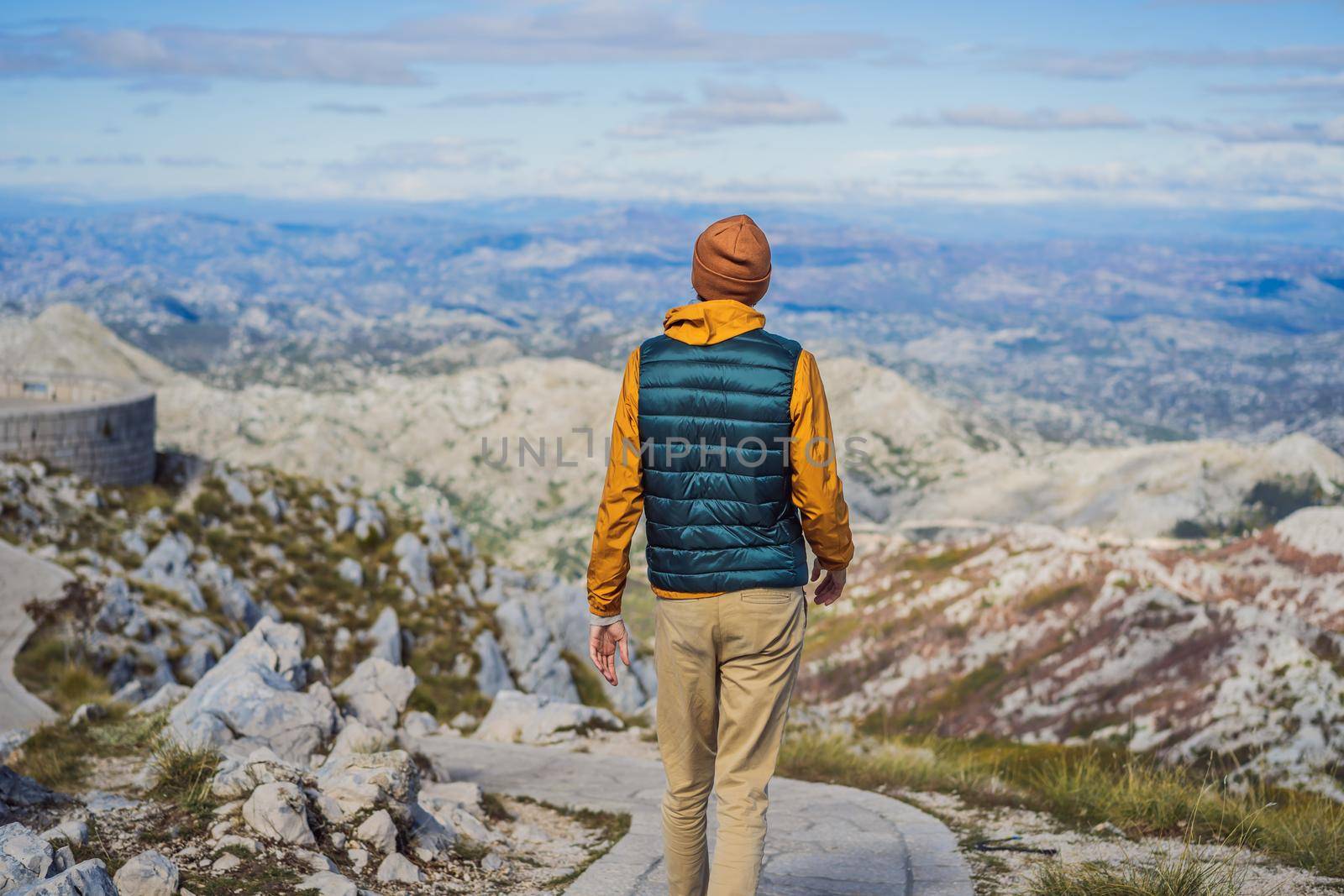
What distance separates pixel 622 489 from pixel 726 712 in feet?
4.37

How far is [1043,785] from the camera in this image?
10.4 m

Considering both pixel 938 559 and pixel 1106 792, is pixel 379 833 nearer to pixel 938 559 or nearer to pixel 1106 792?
pixel 1106 792

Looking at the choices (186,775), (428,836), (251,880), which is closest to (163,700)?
(186,775)

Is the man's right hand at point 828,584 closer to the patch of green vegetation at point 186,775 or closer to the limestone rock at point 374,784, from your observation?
the limestone rock at point 374,784

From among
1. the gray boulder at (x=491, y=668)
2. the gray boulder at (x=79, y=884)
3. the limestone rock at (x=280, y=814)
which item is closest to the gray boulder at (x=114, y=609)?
the gray boulder at (x=491, y=668)

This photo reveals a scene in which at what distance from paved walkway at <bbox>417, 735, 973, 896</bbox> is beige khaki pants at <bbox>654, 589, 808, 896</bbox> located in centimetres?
179

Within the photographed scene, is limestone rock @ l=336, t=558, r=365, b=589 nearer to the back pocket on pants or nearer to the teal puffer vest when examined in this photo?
the teal puffer vest

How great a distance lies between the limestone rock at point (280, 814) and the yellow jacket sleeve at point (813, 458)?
4.29 m

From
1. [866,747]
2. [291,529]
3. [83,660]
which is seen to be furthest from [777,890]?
[291,529]

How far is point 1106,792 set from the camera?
9633 millimetres

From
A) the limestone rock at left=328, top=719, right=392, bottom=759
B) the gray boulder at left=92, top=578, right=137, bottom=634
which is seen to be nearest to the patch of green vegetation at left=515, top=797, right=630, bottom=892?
the limestone rock at left=328, top=719, right=392, bottom=759

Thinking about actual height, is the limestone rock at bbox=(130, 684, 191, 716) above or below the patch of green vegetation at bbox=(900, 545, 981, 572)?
above

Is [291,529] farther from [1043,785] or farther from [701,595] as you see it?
[701,595]

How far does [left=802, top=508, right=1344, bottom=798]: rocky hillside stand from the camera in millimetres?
31969
